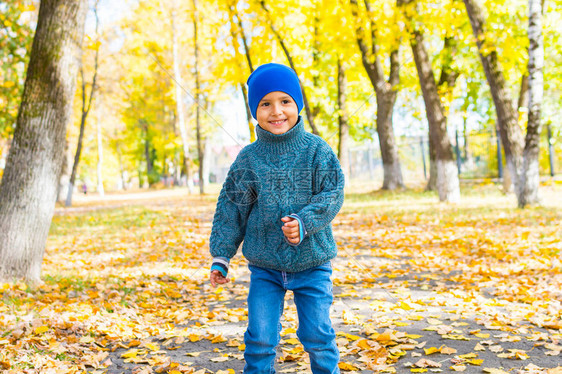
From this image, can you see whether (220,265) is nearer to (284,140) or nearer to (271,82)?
(284,140)

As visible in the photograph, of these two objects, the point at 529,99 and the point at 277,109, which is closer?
the point at 277,109

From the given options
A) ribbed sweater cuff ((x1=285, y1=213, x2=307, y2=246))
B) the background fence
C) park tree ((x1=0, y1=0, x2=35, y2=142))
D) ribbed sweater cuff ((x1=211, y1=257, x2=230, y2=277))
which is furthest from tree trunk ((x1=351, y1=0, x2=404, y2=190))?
ribbed sweater cuff ((x1=285, y1=213, x2=307, y2=246))

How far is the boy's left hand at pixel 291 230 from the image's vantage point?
102 inches

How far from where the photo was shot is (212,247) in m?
2.92

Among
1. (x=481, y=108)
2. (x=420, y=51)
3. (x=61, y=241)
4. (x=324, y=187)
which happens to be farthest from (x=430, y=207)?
(x=481, y=108)

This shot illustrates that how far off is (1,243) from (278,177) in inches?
173

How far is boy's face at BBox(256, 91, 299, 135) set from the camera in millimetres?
2885

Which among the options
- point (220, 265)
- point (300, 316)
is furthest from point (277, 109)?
point (300, 316)

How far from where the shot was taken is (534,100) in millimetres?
10633

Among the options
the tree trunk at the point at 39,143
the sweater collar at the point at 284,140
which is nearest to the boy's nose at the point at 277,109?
the sweater collar at the point at 284,140

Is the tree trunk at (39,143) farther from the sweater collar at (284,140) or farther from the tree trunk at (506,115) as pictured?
the tree trunk at (506,115)

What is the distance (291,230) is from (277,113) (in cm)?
66

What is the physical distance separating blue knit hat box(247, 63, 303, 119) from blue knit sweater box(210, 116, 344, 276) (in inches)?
6.7

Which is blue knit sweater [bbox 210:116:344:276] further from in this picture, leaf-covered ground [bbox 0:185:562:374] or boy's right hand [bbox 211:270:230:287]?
leaf-covered ground [bbox 0:185:562:374]
